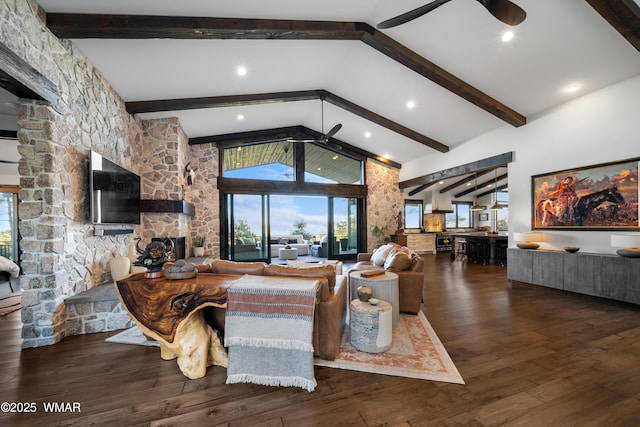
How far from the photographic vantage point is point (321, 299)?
2.35 m

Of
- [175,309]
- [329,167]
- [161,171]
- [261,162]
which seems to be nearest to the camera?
[175,309]

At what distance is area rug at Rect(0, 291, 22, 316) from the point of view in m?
3.75

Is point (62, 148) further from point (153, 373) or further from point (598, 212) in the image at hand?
point (598, 212)

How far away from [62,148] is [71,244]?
1127 millimetres

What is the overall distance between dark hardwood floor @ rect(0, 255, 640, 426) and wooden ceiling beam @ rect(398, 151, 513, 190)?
12.0 ft

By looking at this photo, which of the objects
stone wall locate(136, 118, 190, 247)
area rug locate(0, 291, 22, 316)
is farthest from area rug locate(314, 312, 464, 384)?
area rug locate(0, 291, 22, 316)

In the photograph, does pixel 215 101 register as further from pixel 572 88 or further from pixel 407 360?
pixel 572 88

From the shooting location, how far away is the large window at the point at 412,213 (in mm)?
10695

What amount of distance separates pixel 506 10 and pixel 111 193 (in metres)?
5.15

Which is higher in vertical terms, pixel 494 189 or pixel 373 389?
pixel 494 189

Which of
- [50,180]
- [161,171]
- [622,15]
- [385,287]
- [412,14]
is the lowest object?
[385,287]

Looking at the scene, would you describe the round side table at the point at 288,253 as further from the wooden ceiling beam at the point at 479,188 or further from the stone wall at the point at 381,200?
the wooden ceiling beam at the point at 479,188

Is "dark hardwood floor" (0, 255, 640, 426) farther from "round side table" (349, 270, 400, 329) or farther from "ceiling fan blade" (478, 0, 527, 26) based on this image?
"ceiling fan blade" (478, 0, 527, 26)

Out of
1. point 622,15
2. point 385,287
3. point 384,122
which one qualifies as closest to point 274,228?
point 384,122
